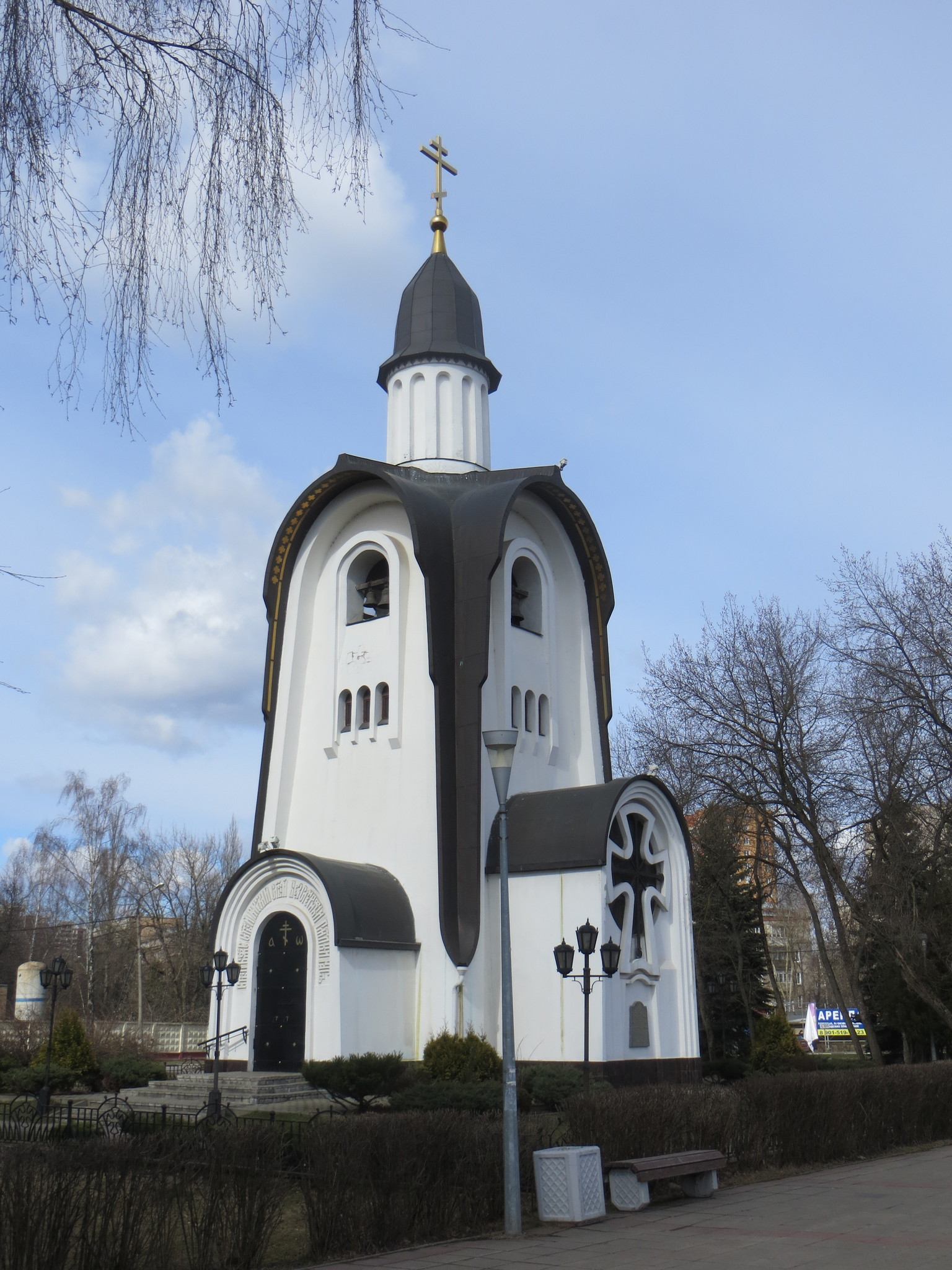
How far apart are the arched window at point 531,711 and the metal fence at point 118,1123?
342 inches

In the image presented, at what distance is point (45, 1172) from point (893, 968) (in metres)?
23.9

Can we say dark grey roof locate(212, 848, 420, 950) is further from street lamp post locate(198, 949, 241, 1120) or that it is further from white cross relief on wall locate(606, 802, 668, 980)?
white cross relief on wall locate(606, 802, 668, 980)

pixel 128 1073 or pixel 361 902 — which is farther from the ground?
pixel 361 902

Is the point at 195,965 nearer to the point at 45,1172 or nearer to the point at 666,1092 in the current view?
the point at 666,1092

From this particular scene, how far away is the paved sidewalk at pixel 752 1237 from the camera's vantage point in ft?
23.9

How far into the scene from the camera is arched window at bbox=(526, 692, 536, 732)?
71.7ft

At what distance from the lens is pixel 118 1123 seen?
44.8ft

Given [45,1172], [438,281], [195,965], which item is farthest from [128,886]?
[45,1172]

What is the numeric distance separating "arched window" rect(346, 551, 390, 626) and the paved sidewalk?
551 inches

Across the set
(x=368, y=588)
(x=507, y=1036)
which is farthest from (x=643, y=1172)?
(x=368, y=588)

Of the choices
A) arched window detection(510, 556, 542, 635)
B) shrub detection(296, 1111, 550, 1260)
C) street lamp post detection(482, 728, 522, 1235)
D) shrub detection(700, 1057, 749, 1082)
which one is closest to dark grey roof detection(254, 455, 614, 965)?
arched window detection(510, 556, 542, 635)

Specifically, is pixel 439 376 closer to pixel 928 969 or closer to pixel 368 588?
pixel 368 588

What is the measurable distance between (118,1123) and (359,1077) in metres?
3.64

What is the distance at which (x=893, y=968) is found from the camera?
2633cm
